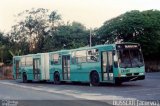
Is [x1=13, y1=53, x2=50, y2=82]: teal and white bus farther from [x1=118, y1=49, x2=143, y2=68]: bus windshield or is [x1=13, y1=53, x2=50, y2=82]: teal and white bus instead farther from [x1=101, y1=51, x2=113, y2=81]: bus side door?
[x1=118, y1=49, x2=143, y2=68]: bus windshield

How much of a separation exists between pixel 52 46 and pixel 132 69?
4270 centimetres

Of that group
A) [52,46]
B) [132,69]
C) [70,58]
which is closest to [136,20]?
[52,46]

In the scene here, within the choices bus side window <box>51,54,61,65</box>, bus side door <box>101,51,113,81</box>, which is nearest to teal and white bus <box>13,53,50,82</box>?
bus side window <box>51,54,61,65</box>

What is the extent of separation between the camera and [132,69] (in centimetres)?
2402

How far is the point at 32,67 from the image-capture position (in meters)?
34.9

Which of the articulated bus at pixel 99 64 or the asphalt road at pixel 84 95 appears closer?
the asphalt road at pixel 84 95

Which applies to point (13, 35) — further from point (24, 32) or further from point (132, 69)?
point (132, 69)

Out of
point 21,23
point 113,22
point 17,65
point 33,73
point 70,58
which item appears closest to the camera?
point 70,58

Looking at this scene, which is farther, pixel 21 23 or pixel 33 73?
pixel 21 23

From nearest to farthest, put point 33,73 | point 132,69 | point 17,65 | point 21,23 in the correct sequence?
point 132,69, point 33,73, point 17,65, point 21,23

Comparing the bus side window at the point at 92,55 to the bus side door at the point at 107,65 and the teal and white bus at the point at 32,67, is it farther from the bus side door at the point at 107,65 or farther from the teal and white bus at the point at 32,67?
the teal and white bus at the point at 32,67

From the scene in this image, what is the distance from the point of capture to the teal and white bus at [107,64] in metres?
23.8

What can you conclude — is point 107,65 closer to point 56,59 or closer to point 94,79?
point 94,79

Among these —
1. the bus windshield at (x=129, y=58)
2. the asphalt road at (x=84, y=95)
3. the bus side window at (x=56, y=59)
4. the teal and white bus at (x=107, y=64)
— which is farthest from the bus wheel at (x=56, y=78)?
the bus windshield at (x=129, y=58)
